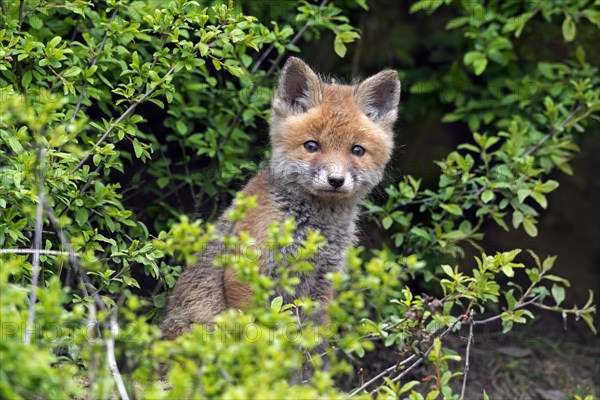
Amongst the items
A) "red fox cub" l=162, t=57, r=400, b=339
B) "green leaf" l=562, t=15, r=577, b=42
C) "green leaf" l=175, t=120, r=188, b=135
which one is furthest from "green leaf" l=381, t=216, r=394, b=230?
"green leaf" l=562, t=15, r=577, b=42

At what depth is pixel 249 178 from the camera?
548cm

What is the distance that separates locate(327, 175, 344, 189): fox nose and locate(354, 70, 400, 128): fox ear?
2.24 ft

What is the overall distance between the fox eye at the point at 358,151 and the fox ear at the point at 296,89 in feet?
1.23

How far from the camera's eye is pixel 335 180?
4695mm

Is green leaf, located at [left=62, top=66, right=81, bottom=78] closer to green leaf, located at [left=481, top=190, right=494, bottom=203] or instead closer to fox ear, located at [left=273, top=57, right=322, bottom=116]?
fox ear, located at [left=273, top=57, right=322, bottom=116]

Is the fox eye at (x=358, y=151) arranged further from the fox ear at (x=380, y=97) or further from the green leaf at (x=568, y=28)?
the green leaf at (x=568, y=28)

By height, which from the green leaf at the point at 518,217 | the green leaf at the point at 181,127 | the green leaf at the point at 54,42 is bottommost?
the green leaf at the point at 518,217

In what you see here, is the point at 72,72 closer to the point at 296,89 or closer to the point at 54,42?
the point at 54,42

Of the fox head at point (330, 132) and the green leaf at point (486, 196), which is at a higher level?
the fox head at point (330, 132)

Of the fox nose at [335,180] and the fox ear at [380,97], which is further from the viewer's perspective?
the fox ear at [380,97]

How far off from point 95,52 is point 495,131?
355cm

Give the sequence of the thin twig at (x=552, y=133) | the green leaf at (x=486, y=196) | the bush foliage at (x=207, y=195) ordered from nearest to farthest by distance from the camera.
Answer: the bush foliage at (x=207, y=195) < the green leaf at (x=486, y=196) < the thin twig at (x=552, y=133)

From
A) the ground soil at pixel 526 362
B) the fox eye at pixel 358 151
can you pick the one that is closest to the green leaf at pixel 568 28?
the fox eye at pixel 358 151

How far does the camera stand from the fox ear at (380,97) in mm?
5168
